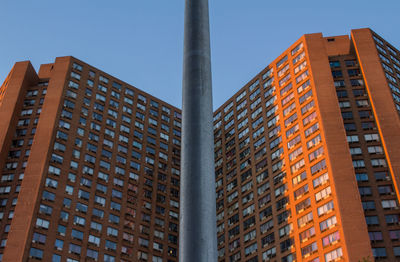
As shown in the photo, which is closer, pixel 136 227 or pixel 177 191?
pixel 136 227

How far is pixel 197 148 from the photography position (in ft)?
103

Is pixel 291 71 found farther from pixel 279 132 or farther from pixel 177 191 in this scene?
pixel 177 191

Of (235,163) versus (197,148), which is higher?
(235,163)

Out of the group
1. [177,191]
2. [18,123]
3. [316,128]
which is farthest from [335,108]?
[18,123]

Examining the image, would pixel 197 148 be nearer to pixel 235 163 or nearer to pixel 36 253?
pixel 36 253

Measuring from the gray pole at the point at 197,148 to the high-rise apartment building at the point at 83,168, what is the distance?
68.2 meters

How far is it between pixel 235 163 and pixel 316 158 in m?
28.6

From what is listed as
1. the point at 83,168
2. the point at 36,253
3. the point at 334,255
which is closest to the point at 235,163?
the point at 83,168

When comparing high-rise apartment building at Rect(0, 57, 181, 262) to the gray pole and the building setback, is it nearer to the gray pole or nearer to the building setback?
the building setback

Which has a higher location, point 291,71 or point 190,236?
point 291,71

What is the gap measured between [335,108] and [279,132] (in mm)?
15105

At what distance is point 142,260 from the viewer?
10800cm

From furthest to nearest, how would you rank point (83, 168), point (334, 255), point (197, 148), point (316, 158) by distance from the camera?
point (83, 168), point (316, 158), point (334, 255), point (197, 148)

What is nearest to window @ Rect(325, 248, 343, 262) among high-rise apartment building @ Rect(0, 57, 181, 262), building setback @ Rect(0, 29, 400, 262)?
building setback @ Rect(0, 29, 400, 262)
